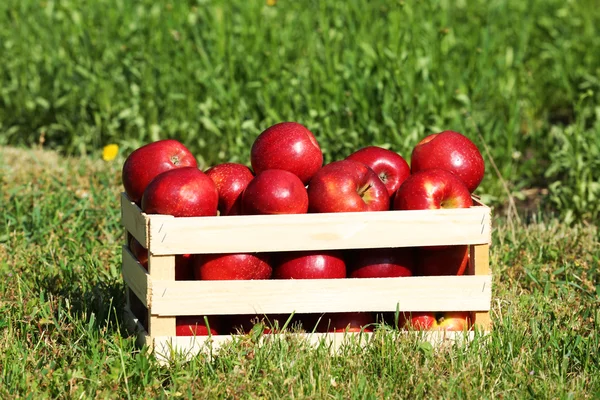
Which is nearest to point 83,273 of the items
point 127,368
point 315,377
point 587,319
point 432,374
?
point 127,368

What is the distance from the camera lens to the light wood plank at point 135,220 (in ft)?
9.50

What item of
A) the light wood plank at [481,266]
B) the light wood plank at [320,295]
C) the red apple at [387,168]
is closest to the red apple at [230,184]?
the light wood plank at [320,295]

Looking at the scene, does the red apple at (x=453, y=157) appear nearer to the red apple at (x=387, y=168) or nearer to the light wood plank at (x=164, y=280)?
Answer: the red apple at (x=387, y=168)

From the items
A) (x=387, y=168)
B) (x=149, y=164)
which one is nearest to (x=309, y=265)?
(x=387, y=168)

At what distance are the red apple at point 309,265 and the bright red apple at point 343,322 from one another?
14 cm

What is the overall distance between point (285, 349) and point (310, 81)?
291 centimetres

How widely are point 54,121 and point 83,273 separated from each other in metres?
2.89

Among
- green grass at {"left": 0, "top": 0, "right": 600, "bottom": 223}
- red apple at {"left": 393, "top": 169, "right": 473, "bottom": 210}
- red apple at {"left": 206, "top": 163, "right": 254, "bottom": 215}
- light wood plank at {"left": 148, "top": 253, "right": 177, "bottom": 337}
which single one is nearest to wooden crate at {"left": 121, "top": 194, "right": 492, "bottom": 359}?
light wood plank at {"left": 148, "top": 253, "right": 177, "bottom": 337}

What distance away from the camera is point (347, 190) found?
3.01m

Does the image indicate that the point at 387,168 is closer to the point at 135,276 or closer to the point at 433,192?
the point at 433,192

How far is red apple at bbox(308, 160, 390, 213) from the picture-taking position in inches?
118

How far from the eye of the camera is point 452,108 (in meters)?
5.29

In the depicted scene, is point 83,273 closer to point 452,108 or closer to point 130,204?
point 130,204

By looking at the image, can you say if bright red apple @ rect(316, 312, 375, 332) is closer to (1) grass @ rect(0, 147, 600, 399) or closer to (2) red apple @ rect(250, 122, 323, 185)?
(1) grass @ rect(0, 147, 600, 399)
